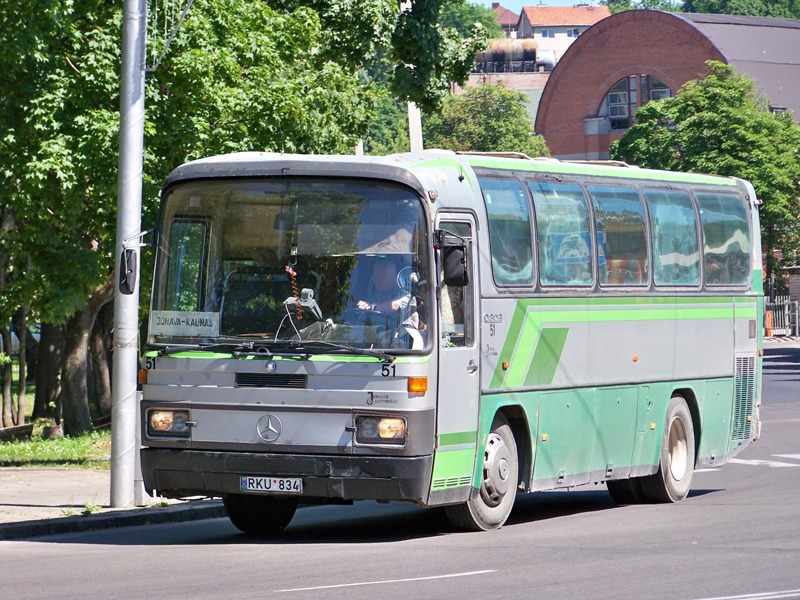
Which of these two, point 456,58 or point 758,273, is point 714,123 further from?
point 758,273

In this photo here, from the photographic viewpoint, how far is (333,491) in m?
11.7

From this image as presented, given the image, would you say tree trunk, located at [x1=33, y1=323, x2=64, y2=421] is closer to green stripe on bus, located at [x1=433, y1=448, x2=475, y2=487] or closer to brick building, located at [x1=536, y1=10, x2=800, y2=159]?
green stripe on bus, located at [x1=433, y1=448, x2=475, y2=487]

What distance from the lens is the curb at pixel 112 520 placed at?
13656mm

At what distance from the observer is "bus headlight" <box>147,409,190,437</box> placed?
12.3 metres

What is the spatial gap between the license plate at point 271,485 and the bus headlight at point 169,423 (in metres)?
0.67

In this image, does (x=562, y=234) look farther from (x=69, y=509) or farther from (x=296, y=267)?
(x=69, y=509)

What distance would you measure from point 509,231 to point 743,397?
5443mm

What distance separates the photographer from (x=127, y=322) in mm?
15047

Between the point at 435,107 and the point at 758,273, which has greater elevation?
the point at 435,107

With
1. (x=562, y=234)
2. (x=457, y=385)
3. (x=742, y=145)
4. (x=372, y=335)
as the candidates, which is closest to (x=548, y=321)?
(x=562, y=234)

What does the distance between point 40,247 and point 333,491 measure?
1116cm

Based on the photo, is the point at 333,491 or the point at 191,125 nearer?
the point at 333,491

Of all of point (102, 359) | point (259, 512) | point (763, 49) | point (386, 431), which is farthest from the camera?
point (763, 49)

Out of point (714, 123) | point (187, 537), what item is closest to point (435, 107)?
point (187, 537)
